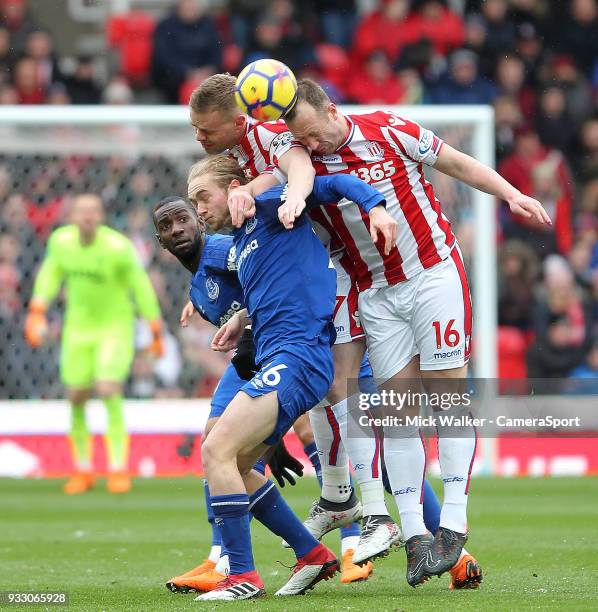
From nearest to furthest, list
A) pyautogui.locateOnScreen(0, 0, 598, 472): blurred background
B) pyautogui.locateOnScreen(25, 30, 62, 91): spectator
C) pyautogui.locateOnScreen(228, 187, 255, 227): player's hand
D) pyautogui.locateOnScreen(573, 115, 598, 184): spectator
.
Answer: pyautogui.locateOnScreen(228, 187, 255, 227): player's hand, pyautogui.locateOnScreen(0, 0, 598, 472): blurred background, pyautogui.locateOnScreen(25, 30, 62, 91): spectator, pyautogui.locateOnScreen(573, 115, 598, 184): spectator

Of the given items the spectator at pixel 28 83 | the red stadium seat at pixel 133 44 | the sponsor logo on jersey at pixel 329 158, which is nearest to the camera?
the sponsor logo on jersey at pixel 329 158

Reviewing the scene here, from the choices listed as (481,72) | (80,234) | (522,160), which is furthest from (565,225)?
(80,234)

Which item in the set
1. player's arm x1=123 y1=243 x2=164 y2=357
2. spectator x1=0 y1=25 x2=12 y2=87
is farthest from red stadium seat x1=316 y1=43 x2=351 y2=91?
player's arm x1=123 y1=243 x2=164 y2=357

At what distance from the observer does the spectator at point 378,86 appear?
1730 cm

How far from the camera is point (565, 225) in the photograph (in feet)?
55.2

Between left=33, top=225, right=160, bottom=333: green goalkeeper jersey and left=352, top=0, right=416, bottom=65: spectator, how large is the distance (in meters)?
6.17

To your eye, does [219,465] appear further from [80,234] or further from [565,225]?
[565,225]

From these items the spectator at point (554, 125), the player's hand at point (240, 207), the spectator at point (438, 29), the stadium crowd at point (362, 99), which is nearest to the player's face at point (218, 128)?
the player's hand at point (240, 207)

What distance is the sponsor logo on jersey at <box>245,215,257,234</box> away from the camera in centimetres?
649

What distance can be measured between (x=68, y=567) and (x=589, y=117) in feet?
39.7

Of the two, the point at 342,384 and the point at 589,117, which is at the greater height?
the point at 589,117

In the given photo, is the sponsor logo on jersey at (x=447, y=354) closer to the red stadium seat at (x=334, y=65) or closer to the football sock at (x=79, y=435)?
the football sock at (x=79, y=435)

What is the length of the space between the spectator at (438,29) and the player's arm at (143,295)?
6.70 metres

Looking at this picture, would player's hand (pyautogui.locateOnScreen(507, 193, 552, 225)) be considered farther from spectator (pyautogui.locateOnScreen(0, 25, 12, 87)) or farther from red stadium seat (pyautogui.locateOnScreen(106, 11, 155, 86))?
spectator (pyautogui.locateOnScreen(0, 25, 12, 87))
